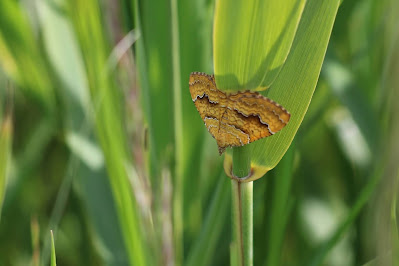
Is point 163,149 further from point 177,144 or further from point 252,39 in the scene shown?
point 252,39

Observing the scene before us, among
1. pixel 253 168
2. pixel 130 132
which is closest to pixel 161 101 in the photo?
pixel 130 132

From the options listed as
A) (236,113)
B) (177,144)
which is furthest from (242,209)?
(177,144)

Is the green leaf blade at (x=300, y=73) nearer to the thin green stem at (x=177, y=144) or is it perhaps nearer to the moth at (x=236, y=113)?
the moth at (x=236, y=113)

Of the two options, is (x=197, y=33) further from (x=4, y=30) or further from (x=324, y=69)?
(x=4, y=30)

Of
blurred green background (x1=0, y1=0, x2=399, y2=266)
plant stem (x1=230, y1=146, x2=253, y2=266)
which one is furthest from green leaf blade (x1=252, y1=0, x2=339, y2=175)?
blurred green background (x1=0, y1=0, x2=399, y2=266)

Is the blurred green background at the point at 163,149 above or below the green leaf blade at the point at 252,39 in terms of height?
above

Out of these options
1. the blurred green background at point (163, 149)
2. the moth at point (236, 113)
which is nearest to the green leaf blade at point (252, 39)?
the moth at point (236, 113)
